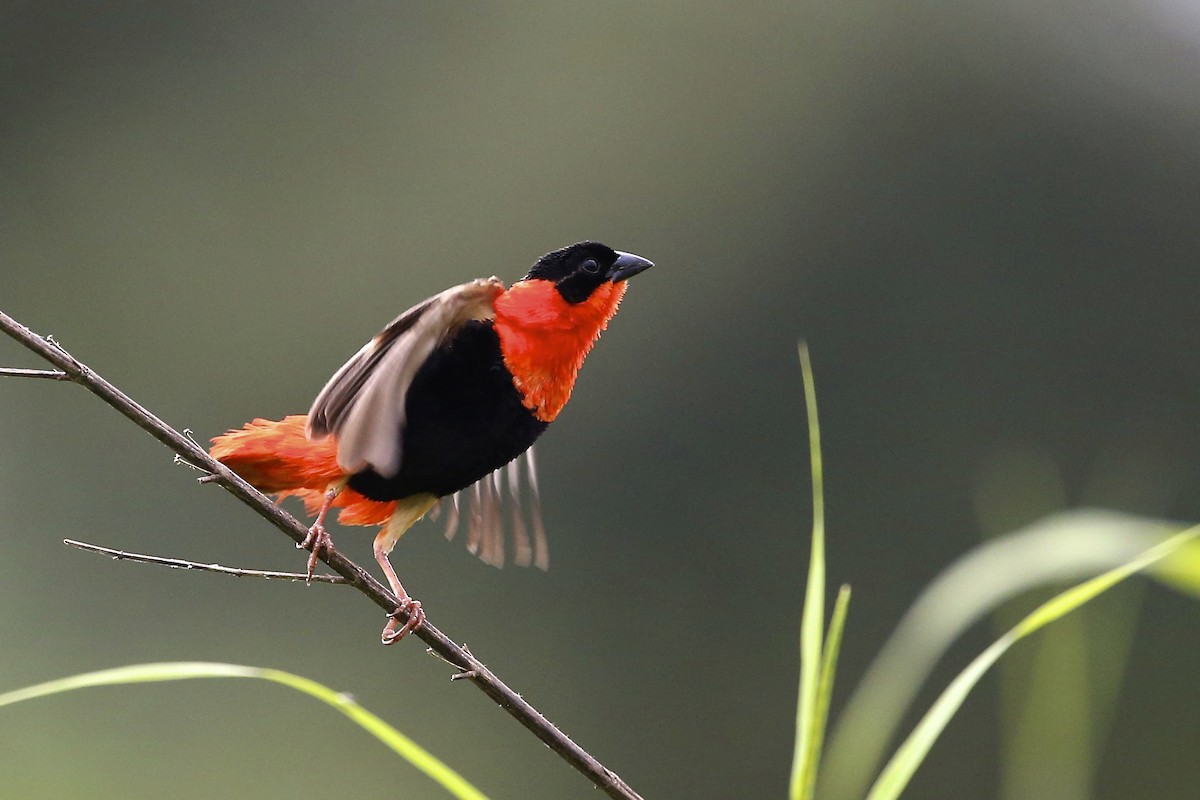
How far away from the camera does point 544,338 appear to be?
2.04 metres

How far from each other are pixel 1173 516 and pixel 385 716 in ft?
12.9

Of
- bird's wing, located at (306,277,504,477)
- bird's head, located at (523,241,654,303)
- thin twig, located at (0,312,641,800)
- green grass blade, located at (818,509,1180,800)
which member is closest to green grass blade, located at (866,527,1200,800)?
green grass blade, located at (818,509,1180,800)

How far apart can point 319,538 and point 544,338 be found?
24.8 inches

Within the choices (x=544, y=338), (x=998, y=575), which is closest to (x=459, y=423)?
(x=544, y=338)

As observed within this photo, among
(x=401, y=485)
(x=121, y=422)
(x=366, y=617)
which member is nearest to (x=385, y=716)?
(x=366, y=617)

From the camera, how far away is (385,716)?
5.84m

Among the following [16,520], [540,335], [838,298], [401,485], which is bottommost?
[16,520]

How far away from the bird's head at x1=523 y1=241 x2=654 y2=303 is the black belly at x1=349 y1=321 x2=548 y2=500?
190 mm

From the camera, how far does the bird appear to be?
1.79 m

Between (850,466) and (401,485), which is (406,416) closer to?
(401,485)

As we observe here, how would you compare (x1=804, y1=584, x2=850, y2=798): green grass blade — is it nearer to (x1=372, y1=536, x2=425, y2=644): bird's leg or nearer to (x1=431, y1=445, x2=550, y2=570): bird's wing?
(x1=372, y1=536, x2=425, y2=644): bird's leg

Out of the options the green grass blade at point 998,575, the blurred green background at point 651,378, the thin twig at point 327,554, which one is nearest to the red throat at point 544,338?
the thin twig at point 327,554

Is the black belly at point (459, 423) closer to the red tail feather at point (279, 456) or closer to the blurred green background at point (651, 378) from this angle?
the red tail feather at point (279, 456)

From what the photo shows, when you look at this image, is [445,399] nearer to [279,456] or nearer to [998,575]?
[279,456]
